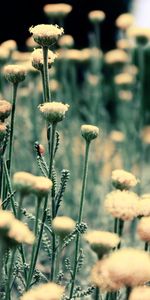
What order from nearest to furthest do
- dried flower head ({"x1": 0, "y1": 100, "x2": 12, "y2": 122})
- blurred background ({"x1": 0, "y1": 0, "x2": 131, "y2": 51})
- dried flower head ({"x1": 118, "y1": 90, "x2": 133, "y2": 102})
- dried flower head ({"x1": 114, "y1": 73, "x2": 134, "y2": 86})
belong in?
dried flower head ({"x1": 0, "y1": 100, "x2": 12, "y2": 122})
dried flower head ({"x1": 114, "y1": 73, "x2": 134, "y2": 86})
dried flower head ({"x1": 118, "y1": 90, "x2": 133, "y2": 102})
blurred background ({"x1": 0, "y1": 0, "x2": 131, "y2": 51})

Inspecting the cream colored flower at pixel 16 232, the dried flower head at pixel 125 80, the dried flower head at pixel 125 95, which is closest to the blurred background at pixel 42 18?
the dried flower head at pixel 125 95

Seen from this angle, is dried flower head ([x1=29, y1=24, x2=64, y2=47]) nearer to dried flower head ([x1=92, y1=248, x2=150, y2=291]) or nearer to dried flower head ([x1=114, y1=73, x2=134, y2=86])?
dried flower head ([x1=92, y1=248, x2=150, y2=291])

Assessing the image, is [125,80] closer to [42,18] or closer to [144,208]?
[144,208]

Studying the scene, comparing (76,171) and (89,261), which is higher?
(76,171)

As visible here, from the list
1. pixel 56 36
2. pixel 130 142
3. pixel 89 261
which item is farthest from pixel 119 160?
pixel 56 36

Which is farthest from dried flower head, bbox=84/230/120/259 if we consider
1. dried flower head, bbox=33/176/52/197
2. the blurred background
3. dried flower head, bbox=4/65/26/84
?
the blurred background

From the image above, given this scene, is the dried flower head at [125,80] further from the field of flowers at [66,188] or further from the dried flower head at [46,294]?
the dried flower head at [46,294]

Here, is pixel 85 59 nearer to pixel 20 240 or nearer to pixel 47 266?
pixel 47 266
